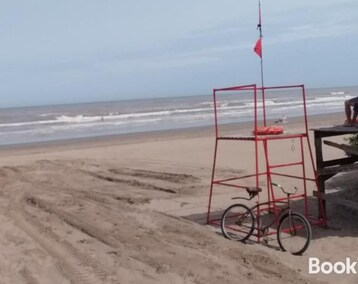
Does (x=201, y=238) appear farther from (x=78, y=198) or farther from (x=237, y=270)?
(x=78, y=198)

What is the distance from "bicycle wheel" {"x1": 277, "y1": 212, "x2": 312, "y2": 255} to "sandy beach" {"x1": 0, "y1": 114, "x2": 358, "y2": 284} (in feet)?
0.44

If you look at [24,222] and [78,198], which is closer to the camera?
[24,222]

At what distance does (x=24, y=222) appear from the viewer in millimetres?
8352

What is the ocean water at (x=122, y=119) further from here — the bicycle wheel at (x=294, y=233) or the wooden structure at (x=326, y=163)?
the bicycle wheel at (x=294, y=233)

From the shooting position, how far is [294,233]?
6.87m

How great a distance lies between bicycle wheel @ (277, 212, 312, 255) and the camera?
6.60 meters


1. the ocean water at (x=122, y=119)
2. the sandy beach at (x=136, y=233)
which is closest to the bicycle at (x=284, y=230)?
the sandy beach at (x=136, y=233)

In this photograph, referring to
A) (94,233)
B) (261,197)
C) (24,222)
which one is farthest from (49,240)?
(261,197)

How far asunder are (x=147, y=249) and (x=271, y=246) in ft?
5.34

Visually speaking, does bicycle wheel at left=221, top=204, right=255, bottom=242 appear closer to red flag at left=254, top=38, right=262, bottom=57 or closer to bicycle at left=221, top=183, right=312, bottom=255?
bicycle at left=221, top=183, right=312, bottom=255

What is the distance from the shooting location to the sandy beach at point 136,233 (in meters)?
5.79

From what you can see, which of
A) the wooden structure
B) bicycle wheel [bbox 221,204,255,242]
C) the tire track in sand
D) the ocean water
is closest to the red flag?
the wooden structure

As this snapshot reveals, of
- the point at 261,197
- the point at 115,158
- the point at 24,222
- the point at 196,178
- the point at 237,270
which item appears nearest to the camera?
the point at 237,270

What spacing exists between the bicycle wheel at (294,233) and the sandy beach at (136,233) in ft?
0.44
